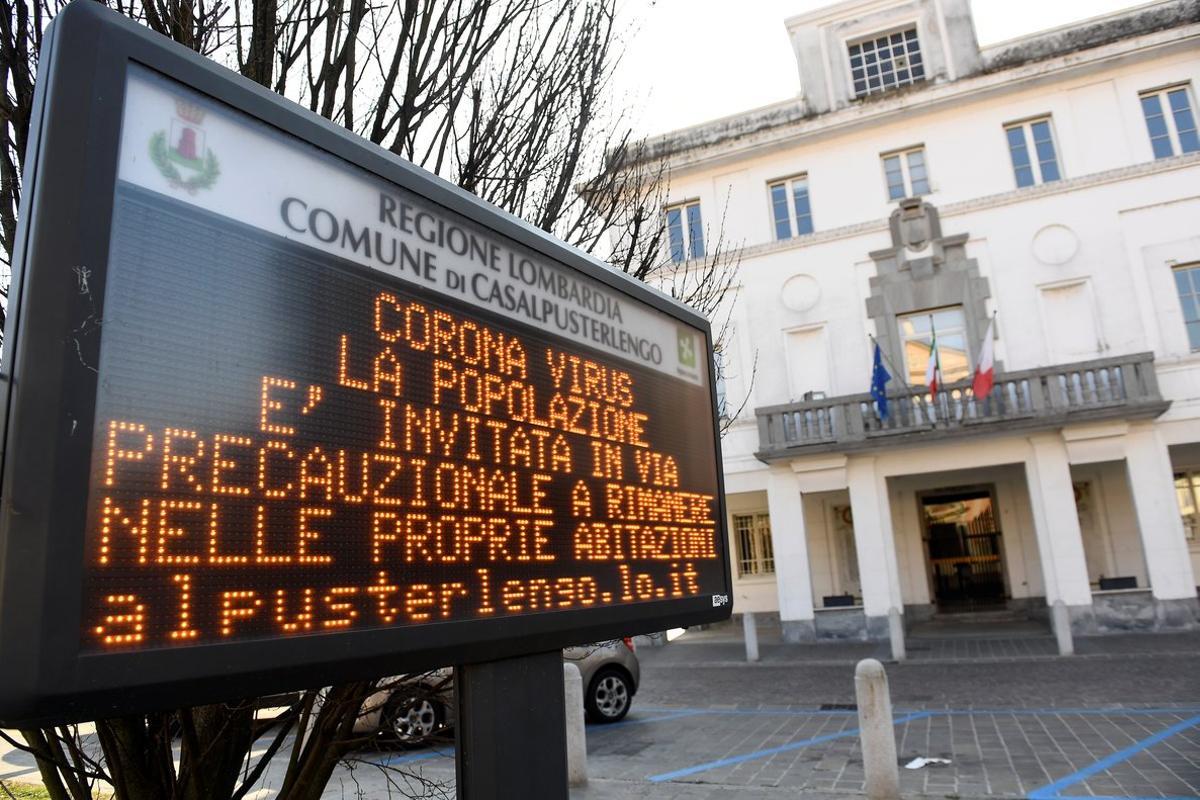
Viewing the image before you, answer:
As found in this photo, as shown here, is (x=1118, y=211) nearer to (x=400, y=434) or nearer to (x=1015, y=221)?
(x=1015, y=221)

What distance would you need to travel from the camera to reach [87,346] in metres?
1.43

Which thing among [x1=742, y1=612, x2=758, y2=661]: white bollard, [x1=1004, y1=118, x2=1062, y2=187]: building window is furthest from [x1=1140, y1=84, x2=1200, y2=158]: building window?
[x1=742, y1=612, x2=758, y2=661]: white bollard

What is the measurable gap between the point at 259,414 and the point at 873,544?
1740 centimetres

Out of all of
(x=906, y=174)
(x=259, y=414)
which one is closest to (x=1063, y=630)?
(x=906, y=174)

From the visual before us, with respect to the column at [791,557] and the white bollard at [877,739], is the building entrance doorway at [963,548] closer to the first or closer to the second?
the column at [791,557]

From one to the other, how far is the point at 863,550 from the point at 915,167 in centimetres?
974

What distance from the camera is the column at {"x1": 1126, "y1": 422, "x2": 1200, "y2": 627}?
15.4 metres

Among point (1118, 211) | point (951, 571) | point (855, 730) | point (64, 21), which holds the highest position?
point (1118, 211)

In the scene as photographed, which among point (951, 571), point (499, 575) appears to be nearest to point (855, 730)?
point (499, 575)

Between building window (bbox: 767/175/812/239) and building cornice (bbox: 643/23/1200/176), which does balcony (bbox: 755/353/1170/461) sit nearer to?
building window (bbox: 767/175/812/239)

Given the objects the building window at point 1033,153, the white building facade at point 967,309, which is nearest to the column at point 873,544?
the white building facade at point 967,309

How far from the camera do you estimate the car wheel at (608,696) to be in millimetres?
9727

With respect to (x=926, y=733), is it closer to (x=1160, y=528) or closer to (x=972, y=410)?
(x=972, y=410)

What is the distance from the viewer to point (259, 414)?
5.69 feet
